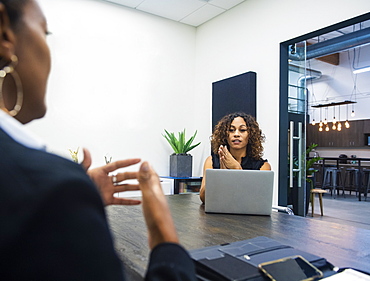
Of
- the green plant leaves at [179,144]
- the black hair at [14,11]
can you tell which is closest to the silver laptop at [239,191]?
the black hair at [14,11]

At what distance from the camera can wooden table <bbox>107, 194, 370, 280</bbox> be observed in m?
1.17

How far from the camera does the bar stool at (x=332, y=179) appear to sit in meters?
10.4

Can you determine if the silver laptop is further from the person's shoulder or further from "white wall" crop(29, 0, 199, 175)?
"white wall" crop(29, 0, 199, 175)

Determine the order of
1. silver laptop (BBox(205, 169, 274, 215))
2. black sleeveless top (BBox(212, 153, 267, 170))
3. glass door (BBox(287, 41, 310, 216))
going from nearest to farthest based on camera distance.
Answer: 1. silver laptop (BBox(205, 169, 274, 215))
2. black sleeveless top (BBox(212, 153, 267, 170))
3. glass door (BBox(287, 41, 310, 216))

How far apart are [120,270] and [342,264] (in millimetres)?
967

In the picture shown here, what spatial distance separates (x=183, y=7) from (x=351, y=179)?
8898 mm

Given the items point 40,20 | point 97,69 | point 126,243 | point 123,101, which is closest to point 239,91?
point 123,101

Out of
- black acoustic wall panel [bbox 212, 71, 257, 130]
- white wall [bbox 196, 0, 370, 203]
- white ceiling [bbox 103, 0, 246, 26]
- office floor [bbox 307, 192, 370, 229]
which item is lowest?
office floor [bbox 307, 192, 370, 229]

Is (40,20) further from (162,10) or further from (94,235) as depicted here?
(162,10)

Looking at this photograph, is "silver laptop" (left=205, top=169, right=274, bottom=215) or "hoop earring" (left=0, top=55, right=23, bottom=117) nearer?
"hoop earring" (left=0, top=55, right=23, bottom=117)

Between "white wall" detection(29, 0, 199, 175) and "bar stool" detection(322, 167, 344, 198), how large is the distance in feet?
22.2

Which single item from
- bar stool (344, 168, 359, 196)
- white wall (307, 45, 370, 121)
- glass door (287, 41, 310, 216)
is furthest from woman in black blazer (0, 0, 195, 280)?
white wall (307, 45, 370, 121)

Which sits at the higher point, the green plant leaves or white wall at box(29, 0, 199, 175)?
white wall at box(29, 0, 199, 175)

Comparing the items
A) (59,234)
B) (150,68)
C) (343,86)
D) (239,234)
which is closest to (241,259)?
(239,234)
